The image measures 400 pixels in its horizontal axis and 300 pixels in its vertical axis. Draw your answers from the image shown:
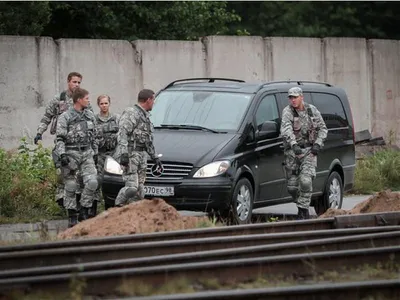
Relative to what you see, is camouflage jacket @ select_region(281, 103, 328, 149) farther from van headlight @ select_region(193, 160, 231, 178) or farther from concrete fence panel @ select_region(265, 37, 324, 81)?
concrete fence panel @ select_region(265, 37, 324, 81)

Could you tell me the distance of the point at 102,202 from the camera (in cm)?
1766

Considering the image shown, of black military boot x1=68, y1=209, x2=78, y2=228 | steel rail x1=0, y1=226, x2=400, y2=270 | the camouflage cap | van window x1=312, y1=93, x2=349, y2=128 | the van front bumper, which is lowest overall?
black military boot x1=68, y1=209, x2=78, y2=228

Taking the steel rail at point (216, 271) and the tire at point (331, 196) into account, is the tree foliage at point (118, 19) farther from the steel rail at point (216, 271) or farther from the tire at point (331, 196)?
the steel rail at point (216, 271)

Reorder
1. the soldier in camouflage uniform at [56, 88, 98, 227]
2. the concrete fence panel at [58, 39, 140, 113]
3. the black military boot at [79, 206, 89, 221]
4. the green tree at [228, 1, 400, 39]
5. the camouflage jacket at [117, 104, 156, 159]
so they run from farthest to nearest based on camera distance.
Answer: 1. the green tree at [228, 1, 400, 39]
2. the concrete fence panel at [58, 39, 140, 113]
3. the black military boot at [79, 206, 89, 221]
4. the soldier in camouflage uniform at [56, 88, 98, 227]
5. the camouflage jacket at [117, 104, 156, 159]

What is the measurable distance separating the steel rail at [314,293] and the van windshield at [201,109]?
685cm

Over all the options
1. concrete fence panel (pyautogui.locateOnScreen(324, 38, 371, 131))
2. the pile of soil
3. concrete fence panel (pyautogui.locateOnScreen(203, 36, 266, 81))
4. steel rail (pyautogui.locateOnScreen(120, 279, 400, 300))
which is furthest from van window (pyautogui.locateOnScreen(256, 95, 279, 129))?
concrete fence panel (pyautogui.locateOnScreen(324, 38, 371, 131))

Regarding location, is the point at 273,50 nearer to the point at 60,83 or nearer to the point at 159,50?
the point at 159,50

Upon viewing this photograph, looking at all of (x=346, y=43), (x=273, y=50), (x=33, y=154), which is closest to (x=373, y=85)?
(x=346, y=43)

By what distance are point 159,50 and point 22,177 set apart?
5968mm

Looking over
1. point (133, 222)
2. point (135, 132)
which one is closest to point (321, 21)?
point (135, 132)

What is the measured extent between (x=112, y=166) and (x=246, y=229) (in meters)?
3.35

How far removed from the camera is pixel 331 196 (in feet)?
59.4

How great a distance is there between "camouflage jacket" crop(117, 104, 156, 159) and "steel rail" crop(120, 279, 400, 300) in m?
6.04

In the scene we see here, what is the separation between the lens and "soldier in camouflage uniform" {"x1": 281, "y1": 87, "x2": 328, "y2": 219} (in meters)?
16.2
